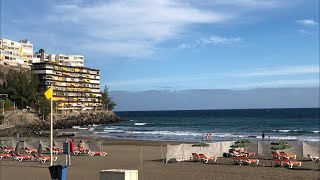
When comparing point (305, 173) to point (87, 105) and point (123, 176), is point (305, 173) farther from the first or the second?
point (87, 105)

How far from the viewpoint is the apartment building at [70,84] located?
134m

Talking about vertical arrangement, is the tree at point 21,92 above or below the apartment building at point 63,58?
below

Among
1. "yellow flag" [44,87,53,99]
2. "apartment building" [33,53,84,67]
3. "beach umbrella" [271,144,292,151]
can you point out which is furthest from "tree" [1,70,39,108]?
"yellow flag" [44,87,53,99]

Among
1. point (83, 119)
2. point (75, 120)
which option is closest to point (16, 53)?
point (83, 119)

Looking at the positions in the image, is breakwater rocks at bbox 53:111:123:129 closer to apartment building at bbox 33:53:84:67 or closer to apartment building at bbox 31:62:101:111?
apartment building at bbox 31:62:101:111

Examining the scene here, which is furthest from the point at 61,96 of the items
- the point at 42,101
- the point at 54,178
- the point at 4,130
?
the point at 54,178

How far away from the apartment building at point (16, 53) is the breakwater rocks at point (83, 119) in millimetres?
28948

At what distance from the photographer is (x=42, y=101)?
104m

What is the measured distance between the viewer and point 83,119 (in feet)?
391

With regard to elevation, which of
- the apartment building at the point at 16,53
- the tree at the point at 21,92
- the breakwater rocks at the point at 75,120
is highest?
the apartment building at the point at 16,53

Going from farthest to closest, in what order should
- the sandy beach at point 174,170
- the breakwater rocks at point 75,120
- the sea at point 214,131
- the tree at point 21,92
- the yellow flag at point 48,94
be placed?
the tree at point 21,92, the breakwater rocks at point 75,120, the sea at point 214,131, the sandy beach at point 174,170, the yellow flag at point 48,94

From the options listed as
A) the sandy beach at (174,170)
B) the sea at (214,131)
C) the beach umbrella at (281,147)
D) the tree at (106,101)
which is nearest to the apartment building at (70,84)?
the tree at (106,101)

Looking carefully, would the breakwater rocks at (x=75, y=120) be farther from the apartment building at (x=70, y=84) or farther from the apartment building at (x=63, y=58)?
the apartment building at (x=63, y=58)

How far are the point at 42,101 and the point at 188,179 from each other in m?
90.2
